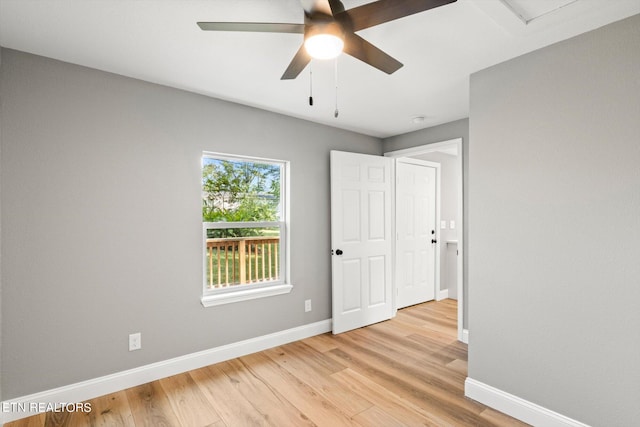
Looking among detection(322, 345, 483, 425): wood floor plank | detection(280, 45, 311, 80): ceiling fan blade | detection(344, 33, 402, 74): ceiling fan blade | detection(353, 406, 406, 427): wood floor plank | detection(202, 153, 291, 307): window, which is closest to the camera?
detection(344, 33, 402, 74): ceiling fan blade

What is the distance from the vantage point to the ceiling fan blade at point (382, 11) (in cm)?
115

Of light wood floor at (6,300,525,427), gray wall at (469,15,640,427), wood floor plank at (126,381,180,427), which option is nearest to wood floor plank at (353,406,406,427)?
light wood floor at (6,300,525,427)

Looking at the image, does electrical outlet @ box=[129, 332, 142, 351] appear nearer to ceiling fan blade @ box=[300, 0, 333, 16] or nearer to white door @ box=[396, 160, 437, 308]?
ceiling fan blade @ box=[300, 0, 333, 16]

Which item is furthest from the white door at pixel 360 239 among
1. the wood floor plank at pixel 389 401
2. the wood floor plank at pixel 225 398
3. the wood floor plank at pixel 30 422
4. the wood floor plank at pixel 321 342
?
the wood floor plank at pixel 30 422

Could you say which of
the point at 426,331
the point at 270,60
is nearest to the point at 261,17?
the point at 270,60

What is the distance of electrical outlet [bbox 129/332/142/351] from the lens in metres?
2.38

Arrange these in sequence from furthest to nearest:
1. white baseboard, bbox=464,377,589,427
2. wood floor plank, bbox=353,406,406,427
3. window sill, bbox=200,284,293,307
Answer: window sill, bbox=200,284,293,307 < wood floor plank, bbox=353,406,406,427 < white baseboard, bbox=464,377,589,427

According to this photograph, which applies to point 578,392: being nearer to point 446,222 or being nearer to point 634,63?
point 634,63

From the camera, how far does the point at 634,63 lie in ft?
5.36

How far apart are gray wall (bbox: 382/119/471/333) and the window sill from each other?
189cm

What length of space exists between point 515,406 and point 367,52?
2.38 metres

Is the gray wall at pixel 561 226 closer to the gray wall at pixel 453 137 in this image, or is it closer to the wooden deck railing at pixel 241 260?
the gray wall at pixel 453 137

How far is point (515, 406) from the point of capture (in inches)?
79.8

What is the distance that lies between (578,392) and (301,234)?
2.47m
